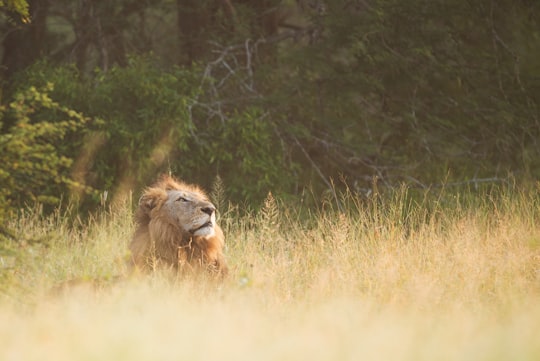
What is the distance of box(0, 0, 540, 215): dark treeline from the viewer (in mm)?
11375

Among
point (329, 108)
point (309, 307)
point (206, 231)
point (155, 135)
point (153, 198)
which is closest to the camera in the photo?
point (309, 307)

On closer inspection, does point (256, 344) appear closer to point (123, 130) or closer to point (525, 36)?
point (123, 130)

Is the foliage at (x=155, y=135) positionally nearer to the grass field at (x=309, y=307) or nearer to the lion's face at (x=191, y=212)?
the grass field at (x=309, y=307)

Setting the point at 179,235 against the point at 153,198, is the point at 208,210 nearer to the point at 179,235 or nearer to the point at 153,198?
the point at 179,235

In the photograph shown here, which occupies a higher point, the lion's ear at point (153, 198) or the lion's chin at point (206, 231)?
the lion's ear at point (153, 198)

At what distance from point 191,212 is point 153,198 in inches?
21.1

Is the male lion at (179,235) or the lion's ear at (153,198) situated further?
the lion's ear at (153,198)

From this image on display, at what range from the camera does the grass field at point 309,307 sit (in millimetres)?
4145

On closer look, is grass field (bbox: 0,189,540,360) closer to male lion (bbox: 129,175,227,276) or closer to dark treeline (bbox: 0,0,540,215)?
male lion (bbox: 129,175,227,276)

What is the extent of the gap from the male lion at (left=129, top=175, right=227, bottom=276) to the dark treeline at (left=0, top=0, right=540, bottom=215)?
4.09m

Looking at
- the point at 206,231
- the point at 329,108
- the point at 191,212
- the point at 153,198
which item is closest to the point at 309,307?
the point at 206,231

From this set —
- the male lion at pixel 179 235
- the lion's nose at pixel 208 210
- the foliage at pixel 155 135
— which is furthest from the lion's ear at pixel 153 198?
the foliage at pixel 155 135

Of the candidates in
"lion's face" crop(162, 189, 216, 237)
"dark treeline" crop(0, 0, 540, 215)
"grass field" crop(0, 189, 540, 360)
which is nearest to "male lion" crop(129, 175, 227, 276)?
"lion's face" crop(162, 189, 216, 237)

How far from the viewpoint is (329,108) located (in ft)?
40.3
